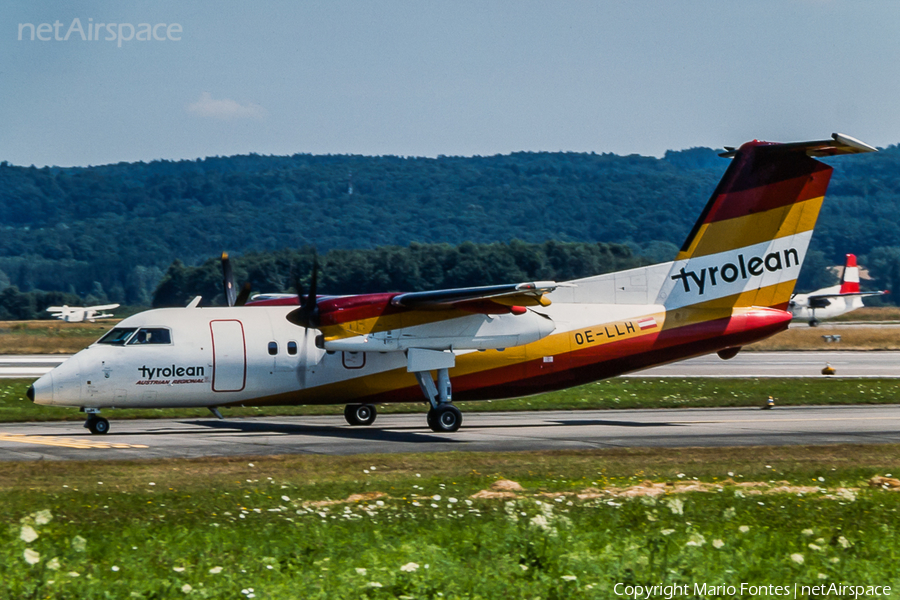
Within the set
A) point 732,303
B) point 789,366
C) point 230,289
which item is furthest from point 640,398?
point 789,366

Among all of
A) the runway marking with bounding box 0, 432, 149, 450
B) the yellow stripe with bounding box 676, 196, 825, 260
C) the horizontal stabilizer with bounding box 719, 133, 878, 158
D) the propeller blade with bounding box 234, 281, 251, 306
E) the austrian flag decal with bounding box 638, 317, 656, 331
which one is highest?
the horizontal stabilizer with bounding box 719, 133, 878, 158

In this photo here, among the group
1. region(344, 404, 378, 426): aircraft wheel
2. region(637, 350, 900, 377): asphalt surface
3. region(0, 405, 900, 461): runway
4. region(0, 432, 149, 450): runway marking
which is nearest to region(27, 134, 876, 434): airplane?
region(344, 404, 378, 426): aircraft wheel

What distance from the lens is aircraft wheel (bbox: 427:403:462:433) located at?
914 inches

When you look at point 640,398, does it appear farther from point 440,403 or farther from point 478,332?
point 440,403

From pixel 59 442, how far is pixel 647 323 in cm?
1497

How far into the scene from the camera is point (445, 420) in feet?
76.2

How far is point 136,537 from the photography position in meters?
9.80

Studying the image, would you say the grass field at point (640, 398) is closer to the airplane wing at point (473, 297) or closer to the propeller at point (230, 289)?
the propeller at point (230, 289)

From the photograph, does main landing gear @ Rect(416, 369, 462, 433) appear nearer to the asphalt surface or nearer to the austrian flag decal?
the austrian flag decal

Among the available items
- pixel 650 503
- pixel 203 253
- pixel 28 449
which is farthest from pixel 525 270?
pixel 203 253

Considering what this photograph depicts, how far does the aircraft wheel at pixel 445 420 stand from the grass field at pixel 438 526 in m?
5.24

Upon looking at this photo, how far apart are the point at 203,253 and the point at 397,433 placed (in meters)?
140

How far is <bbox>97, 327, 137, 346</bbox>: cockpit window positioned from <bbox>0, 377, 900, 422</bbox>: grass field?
5536 mm

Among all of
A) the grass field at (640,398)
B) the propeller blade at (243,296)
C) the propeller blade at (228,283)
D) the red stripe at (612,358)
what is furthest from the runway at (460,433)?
the propeller blade at (228,283)
